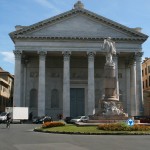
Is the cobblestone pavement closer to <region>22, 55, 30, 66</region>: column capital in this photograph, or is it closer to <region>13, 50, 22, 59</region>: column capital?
<region>13, 50, 22, 59</region>: column capital

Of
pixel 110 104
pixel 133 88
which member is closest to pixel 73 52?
pixel 133 88

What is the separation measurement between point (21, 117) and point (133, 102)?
20.5 meters

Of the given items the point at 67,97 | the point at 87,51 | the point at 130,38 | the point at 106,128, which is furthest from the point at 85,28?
the point at 106,128

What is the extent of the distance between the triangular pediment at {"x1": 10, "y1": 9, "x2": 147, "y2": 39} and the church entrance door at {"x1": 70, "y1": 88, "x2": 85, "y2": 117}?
454 inches

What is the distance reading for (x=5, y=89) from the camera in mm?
93375

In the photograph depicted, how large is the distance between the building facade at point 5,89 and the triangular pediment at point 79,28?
29.5 meters

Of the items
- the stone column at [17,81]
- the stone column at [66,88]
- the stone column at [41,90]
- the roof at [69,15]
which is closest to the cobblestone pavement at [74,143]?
the stone column at [41,90]

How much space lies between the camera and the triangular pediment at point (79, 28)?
6116cm

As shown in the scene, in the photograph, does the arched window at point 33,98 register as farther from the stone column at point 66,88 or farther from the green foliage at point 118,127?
the green foliage at point 118,127

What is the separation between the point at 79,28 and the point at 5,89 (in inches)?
1520

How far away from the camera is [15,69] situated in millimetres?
59656

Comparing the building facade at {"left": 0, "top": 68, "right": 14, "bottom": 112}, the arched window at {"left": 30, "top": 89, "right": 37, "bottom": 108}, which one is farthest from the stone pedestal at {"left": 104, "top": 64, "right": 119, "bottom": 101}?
the building facade at {"left": 0, "top": 68, "right": 14, "bottom": 112}

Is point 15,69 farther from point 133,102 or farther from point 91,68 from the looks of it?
point 133,102

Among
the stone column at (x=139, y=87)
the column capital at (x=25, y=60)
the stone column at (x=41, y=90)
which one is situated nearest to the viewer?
the stone column at (x=41, y=90)
